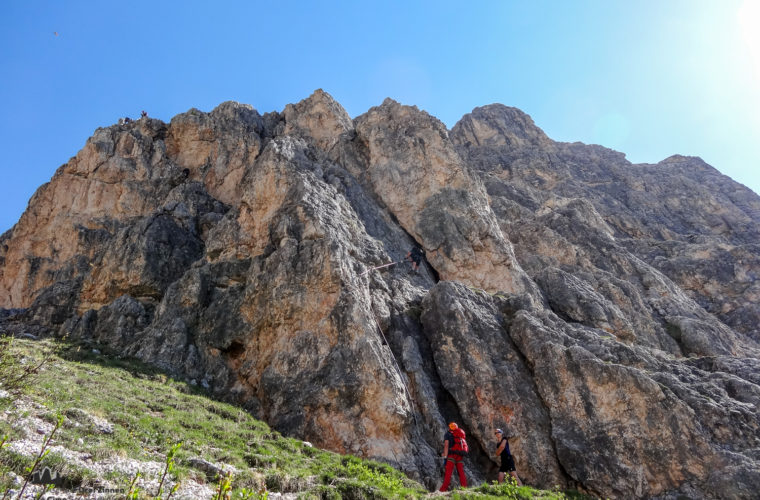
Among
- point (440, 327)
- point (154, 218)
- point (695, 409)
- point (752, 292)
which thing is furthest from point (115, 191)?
point (752, 292)

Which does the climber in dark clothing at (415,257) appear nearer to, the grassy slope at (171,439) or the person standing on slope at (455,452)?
the grassy slope at (171,439)

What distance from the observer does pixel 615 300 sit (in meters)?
34.3

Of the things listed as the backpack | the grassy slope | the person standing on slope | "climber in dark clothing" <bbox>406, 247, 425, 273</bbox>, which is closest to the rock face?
"climber in dark clothing" <bbox>406, 247, 425, 273</bbox>

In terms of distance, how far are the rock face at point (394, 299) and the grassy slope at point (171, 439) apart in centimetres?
233

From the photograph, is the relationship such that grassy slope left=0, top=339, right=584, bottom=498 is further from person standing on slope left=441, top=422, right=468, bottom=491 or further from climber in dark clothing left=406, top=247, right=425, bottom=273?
climber in dark clothing left=406, top=247, right=425, bottom=273

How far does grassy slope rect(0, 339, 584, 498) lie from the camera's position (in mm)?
10290

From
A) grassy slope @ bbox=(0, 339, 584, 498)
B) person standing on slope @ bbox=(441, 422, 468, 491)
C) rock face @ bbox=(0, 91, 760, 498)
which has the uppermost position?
rock face @ bbox=(0, 91, 760, 498)

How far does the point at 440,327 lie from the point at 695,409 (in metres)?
12.1

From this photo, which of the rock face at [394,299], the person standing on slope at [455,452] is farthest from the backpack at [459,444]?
the rock face at [394,299]

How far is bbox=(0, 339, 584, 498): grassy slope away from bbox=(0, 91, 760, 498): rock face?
2.33 m

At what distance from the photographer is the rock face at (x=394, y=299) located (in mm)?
18391

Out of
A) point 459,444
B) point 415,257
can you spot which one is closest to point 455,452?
point 459,444

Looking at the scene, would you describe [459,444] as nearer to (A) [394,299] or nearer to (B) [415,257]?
(A) [394,299]

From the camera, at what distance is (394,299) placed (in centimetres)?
2636
